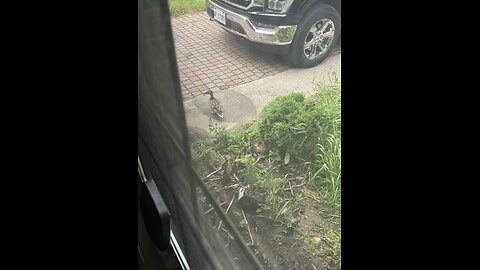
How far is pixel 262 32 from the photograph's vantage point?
0.62 metres

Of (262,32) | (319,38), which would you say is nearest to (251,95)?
(262,32)

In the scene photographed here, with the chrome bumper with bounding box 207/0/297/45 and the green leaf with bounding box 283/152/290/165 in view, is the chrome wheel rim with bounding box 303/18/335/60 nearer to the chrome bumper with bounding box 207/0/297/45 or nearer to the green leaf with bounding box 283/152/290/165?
the chrome bumper with bounding box 207/0/297/45

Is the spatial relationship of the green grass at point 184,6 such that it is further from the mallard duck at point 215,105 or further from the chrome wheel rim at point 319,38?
the chrome wheel rim at point 319,38

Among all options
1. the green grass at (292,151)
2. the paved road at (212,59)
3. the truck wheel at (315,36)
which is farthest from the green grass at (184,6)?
the truck wheel at (315,36)

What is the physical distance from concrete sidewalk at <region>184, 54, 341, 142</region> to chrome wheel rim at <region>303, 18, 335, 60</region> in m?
0.02

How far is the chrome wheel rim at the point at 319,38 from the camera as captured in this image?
18.3 inches

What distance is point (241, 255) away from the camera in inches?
35.1

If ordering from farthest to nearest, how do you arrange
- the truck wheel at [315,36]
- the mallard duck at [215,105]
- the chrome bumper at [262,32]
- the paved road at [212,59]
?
the mallard duck at [215,105] → the paved road at [212,59] → the chrome bumper at [262,32] → the truck wheel at [315,36]

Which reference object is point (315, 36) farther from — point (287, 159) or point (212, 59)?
point (212, 59)

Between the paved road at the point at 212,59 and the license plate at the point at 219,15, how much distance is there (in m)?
0.02

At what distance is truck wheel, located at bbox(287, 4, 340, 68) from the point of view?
17.9 inches

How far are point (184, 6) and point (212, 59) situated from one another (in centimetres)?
15
